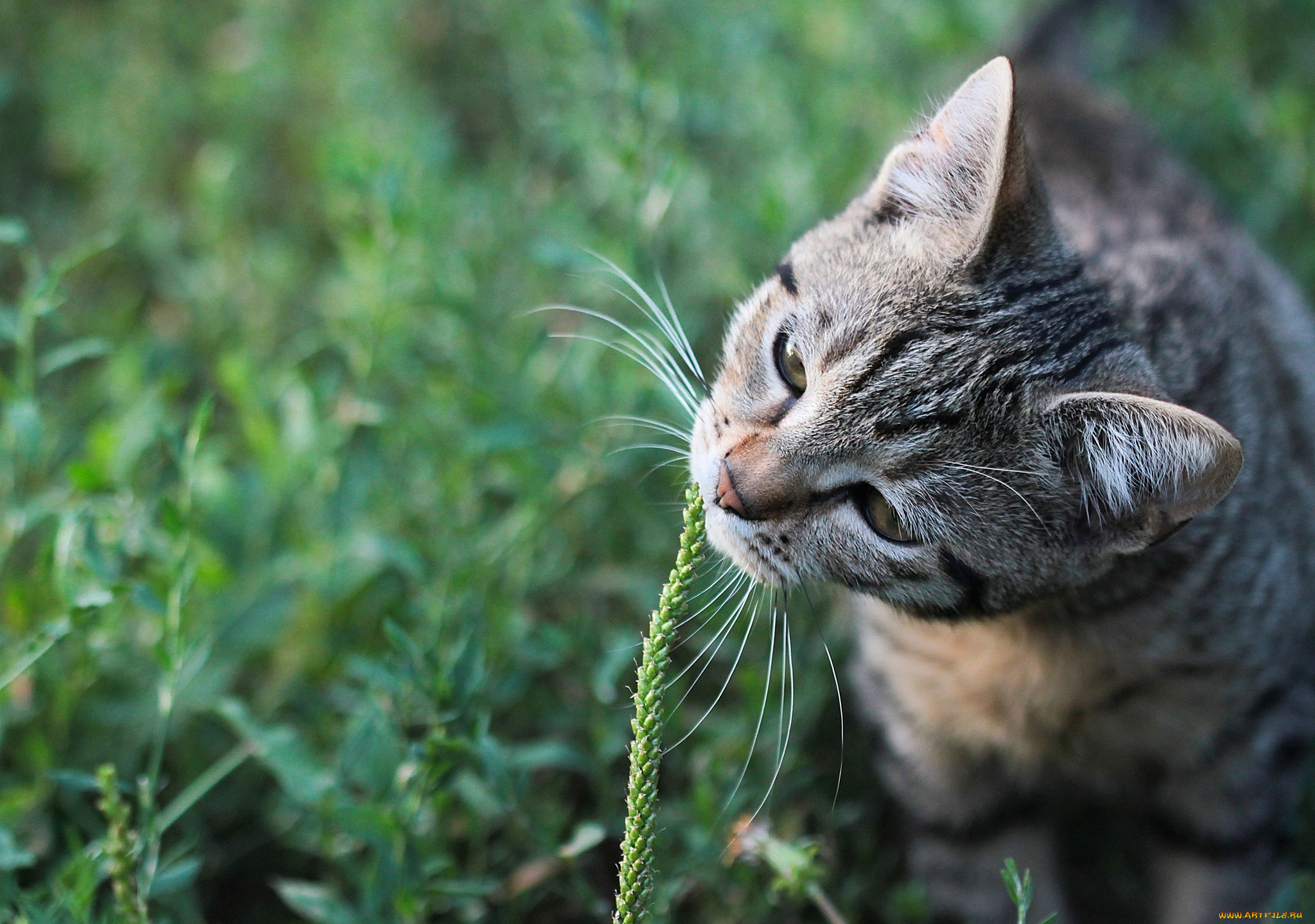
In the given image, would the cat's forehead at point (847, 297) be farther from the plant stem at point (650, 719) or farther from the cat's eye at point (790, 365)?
the plant stem at point (650, 719)

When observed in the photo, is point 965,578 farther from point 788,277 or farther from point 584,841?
point 584,841

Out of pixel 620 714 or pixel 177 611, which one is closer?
pixel 177 611

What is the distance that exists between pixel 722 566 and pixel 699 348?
4.23ft

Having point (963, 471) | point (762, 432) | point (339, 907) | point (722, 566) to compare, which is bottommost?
point (339, 907)

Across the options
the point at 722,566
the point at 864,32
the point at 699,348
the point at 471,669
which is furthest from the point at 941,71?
the point at 471,669

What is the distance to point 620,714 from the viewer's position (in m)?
2.51

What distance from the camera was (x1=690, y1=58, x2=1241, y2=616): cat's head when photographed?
1825 millimetres

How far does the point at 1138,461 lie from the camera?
1.73m

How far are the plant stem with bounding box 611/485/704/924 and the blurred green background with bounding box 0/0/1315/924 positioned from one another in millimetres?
493

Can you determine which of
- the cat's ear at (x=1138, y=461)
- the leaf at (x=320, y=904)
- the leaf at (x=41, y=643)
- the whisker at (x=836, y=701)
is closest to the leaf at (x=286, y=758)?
the leaf at (x=320, y=904)

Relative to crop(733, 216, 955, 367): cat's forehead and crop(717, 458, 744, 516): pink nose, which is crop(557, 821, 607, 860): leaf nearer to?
crop(717, 458, 744, 516): pink nose

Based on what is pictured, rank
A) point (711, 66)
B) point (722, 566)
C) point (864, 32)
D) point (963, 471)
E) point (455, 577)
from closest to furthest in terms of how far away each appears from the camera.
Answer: point (963, 471) < point (722, 566) < point (455, 577) < point (711, 66) < point (864, 32)

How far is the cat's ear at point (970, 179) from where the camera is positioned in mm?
1872

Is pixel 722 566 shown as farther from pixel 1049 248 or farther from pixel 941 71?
pixel 941 71
